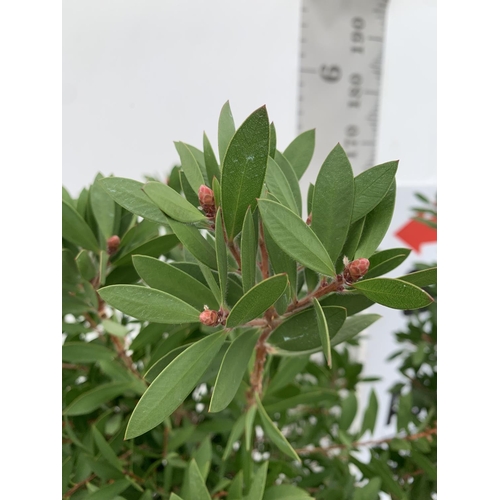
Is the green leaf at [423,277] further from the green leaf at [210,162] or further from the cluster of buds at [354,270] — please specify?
the green leaf at [210,162]

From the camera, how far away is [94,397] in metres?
0.40

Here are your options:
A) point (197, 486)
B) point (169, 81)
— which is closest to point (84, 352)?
point (197, 486)

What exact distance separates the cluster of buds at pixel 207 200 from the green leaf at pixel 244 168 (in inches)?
0.5

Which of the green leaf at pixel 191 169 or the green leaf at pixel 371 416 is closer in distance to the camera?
the green leaf at pixel 191 169

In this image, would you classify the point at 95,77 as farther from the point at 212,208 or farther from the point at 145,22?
the point at 212,208

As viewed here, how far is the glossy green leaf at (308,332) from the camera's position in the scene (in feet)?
0.93

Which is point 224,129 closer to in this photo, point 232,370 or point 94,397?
point 232,370

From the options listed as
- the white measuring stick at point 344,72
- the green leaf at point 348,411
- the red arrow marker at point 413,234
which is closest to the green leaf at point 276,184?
the green leaf at point 348,411

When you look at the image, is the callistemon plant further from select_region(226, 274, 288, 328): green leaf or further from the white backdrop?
the white backdrop

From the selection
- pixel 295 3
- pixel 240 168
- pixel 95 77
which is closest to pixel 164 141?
pixel 95 77

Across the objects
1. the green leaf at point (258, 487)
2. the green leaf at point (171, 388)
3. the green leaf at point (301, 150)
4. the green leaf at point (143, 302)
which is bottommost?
the green leaf at point (258, 487)

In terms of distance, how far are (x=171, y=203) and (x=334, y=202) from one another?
9 cm

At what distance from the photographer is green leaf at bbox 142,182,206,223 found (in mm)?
252
